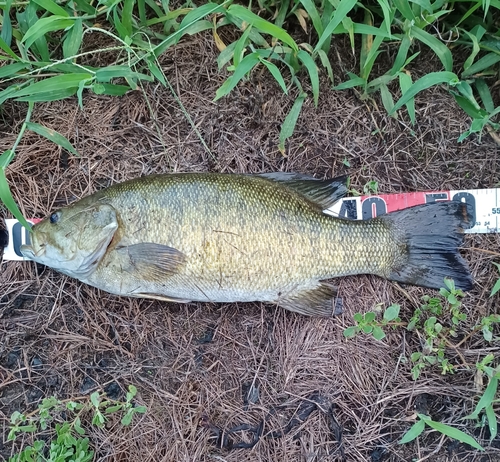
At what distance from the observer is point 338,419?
295 centimetres

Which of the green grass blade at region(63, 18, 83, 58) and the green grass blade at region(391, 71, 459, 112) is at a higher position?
the green grass blade at region(63, 18, 83, 58)

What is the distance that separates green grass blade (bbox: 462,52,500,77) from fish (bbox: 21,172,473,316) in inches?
37.7

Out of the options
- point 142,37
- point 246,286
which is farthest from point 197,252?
point 142,37

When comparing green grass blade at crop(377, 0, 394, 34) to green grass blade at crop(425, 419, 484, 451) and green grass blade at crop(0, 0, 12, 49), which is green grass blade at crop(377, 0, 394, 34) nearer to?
green grass blade at crop(0, 0, 12, 49)

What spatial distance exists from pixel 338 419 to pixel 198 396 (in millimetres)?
960

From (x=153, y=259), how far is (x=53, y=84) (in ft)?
3.92

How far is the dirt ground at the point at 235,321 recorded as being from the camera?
2936 millimetres

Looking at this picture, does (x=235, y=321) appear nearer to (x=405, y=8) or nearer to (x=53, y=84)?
(x=53, y=84)

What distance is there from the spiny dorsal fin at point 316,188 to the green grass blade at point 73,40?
152cm

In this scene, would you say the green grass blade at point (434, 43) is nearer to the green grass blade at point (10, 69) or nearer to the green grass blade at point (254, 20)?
the green grass blade at point (254, 20)

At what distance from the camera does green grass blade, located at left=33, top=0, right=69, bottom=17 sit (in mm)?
2615

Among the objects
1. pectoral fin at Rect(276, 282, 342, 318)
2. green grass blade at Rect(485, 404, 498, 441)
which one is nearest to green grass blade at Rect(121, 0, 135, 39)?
pectoral fin at Rect(276, 282, 342, 318)

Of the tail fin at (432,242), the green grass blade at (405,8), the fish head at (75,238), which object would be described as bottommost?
the tail fin at (432,242)

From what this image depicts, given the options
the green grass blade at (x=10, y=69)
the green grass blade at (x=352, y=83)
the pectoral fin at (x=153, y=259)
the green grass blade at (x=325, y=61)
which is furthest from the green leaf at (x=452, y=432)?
the green grass blade at (x=10, y=69)
